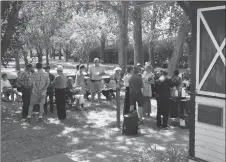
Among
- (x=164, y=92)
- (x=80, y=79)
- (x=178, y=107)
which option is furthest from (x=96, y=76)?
(x=164, y=92)

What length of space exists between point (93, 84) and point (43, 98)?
3.71m

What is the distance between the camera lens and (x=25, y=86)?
11.1 m

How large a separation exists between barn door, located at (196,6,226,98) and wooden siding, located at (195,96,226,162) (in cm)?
13

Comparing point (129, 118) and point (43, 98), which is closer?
point (129, 118)

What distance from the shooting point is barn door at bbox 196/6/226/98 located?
5188mm

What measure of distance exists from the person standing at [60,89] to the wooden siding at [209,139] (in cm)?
592

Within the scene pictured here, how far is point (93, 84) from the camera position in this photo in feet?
46.0

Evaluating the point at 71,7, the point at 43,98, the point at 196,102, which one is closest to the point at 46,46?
the point at 71,7

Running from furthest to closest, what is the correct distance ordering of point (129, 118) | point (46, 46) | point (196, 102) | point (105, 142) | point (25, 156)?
point (46, 46)
point (129, 118)
point (105, 142)
point (25, 156)
point (196, 102)

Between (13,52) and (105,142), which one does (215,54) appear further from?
(13,52)

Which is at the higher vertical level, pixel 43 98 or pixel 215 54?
pixel 215 54

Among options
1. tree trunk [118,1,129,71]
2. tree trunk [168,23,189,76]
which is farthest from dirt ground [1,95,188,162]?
tree trunk [168,23,189,76]

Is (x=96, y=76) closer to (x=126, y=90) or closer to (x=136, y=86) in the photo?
(x=126, y=90)

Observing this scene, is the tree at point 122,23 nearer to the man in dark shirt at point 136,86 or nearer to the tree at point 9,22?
the tree at point 9,22
